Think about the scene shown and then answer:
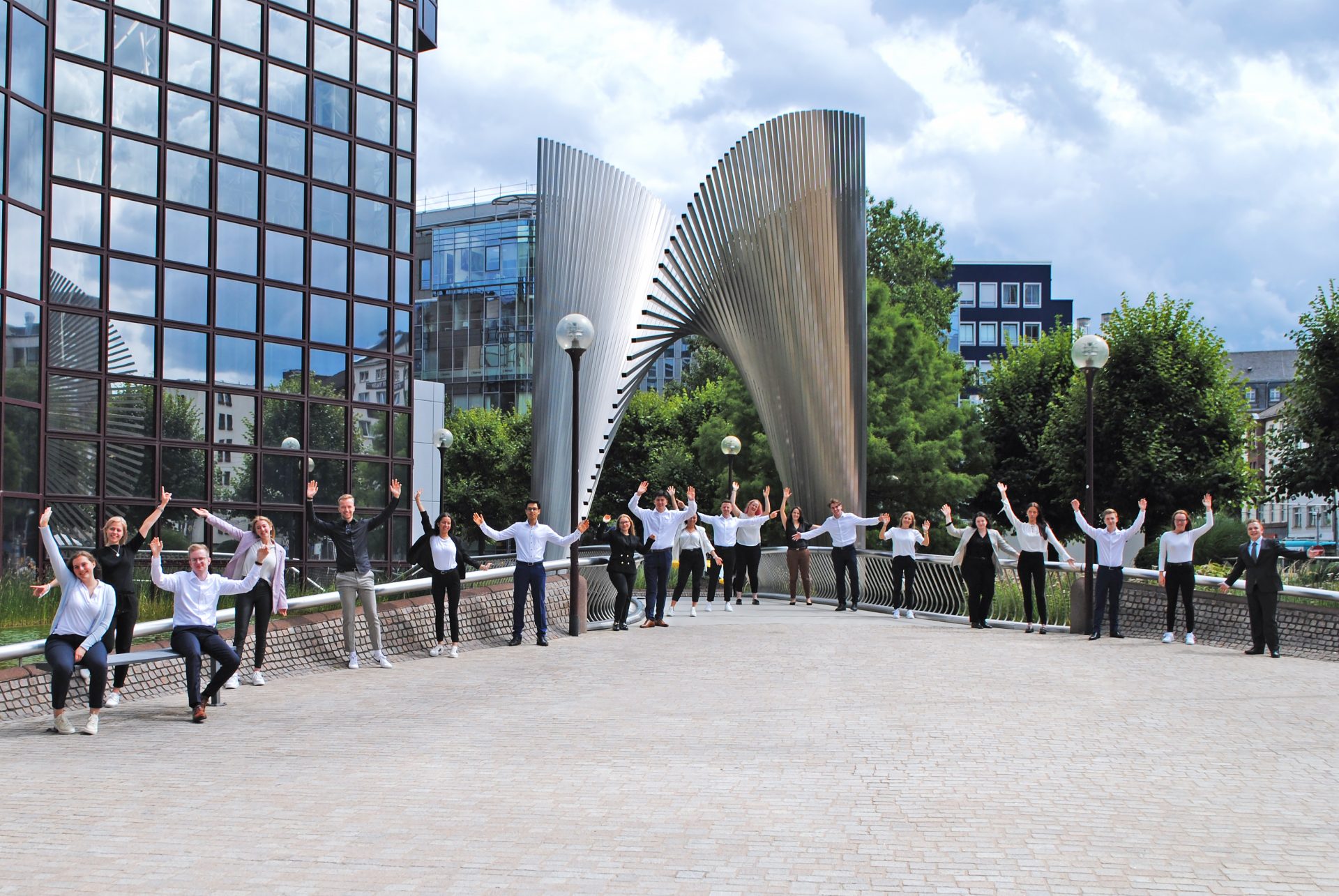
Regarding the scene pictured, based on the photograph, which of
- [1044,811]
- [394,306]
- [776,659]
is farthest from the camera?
[394,306]

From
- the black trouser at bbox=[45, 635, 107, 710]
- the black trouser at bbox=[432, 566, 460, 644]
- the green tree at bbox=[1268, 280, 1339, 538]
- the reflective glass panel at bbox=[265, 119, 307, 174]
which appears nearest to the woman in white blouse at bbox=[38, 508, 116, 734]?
the black trouser at bbox=[45, 635, 107, 710]

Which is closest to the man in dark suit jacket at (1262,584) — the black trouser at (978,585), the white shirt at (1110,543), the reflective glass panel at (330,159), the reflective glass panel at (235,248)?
the white shirt at (1110,543)

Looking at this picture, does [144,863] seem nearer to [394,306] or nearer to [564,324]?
[564,324]

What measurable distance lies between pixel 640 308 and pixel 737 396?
393 inches

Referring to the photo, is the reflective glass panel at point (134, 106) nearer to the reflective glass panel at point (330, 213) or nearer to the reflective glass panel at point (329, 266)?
the reflective glass panel at point (330, 213)

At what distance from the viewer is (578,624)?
16422mm

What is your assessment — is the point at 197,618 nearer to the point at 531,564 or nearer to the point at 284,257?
the point at 531,564

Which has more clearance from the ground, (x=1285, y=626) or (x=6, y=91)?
(x=6, y=91)

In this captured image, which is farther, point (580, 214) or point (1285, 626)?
point (580, 214)

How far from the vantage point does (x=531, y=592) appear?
15.1m

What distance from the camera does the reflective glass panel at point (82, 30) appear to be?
24062mm

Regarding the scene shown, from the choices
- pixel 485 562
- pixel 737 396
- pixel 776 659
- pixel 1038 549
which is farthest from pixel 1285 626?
pixel 737 396

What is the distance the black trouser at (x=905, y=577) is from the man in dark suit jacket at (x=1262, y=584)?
19.9ft

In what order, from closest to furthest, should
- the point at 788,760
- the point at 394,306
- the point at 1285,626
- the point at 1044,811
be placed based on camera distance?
1. the point at 1044,811
2. the point at 788,760
3. the point at 1285,626
4. the point at 394,306
